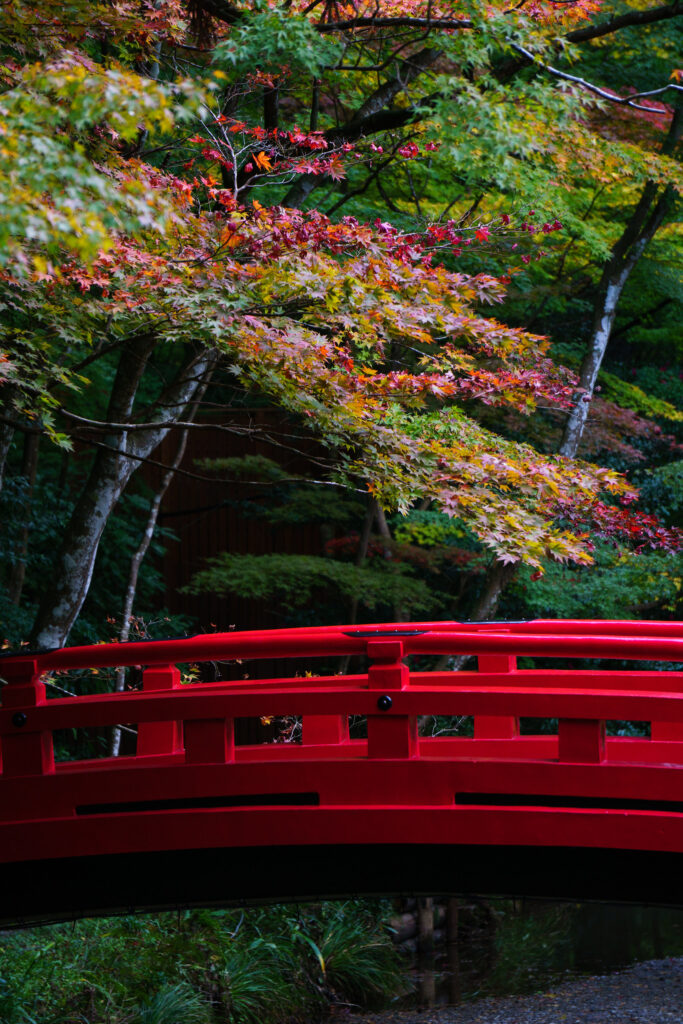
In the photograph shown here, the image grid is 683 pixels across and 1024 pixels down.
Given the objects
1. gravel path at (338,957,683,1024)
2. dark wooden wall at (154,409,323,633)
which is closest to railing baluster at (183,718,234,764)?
gravel path at (338,957,683,1024)

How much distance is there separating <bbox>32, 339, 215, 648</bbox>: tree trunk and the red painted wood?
319cm

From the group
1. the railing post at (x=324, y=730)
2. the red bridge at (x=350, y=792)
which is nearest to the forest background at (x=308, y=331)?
the railing post at (x=324, y=730)

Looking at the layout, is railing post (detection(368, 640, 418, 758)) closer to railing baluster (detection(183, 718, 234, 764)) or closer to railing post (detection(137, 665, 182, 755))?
railing baluster (detection(183, 718, 234, 764))

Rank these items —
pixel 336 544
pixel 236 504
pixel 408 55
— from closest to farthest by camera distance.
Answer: pixel 408 55 → pixel 336 544 → pixel 236 504

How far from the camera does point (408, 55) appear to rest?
9086 millimetres

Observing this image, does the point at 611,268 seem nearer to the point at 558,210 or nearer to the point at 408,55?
the point at 558,210

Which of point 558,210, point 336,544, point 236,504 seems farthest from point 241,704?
point 236,504

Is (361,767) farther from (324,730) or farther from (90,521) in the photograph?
(90,521)

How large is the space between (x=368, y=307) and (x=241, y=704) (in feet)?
8.69

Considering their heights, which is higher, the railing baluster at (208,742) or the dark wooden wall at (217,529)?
the dark wooden wall at (217,529)

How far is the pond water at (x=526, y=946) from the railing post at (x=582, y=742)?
563cm

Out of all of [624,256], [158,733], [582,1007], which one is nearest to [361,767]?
[158,733]

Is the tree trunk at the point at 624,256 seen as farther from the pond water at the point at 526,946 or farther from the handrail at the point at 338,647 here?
the handrail at the point at 338,647

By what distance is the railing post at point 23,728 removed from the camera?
14.0ft
